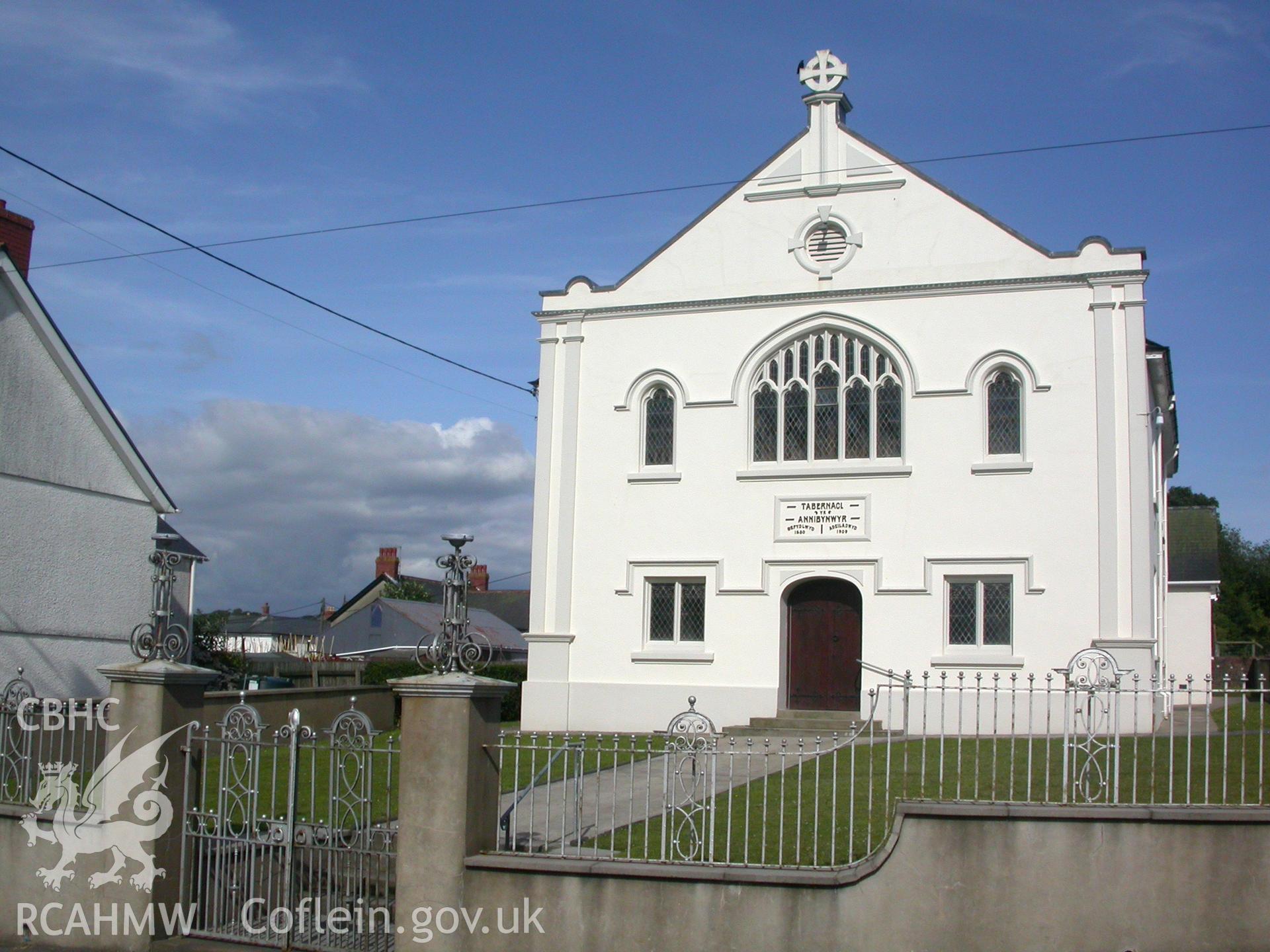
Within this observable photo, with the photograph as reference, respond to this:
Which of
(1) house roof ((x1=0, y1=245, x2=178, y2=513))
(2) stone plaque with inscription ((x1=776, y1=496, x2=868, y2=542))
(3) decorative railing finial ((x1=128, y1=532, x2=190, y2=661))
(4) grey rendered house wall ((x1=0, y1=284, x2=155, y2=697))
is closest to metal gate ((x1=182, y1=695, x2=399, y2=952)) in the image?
(3) decorative railing finial ((x1=128, y1=532, x2=190, y2=661))

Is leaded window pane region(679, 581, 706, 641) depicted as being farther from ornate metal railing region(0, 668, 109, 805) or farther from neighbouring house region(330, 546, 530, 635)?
neighbouring house region(330, 546, 530, 635)

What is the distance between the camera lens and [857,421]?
2206cm

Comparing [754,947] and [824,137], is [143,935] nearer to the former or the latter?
[754,947]

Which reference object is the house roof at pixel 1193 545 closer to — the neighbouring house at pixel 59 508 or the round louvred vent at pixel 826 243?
the round louvred vent at pixel 826 243

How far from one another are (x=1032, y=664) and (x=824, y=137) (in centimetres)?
1000

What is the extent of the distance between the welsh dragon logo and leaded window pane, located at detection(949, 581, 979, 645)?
45.6 feet

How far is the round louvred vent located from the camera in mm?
22453

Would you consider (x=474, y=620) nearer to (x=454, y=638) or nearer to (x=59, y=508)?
(x=59, y=508)

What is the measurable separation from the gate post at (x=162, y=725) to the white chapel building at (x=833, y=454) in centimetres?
1248

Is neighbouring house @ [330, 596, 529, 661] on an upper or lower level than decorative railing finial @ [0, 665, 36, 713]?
upper

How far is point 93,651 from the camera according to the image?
20391 millimetres

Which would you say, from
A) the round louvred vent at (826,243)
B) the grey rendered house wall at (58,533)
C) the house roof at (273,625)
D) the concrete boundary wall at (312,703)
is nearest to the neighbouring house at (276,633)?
the house roof at (273,625)

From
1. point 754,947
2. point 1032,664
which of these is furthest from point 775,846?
point 1032,664

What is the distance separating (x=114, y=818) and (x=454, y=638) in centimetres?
349
